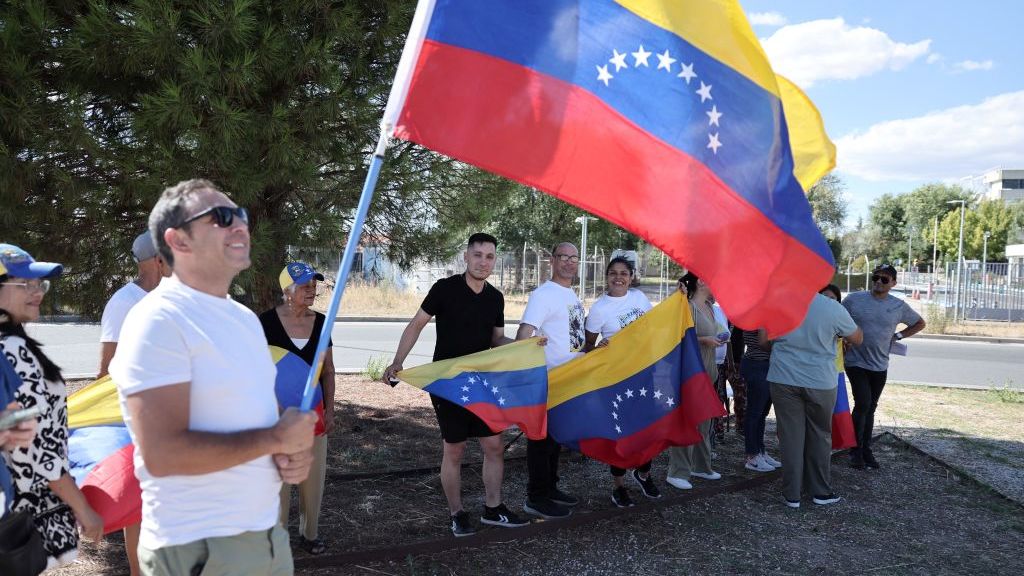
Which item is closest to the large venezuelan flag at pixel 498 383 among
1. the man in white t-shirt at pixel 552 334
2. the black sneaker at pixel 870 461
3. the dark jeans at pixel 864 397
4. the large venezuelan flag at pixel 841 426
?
the man in white t-shirt at pixel 552 334

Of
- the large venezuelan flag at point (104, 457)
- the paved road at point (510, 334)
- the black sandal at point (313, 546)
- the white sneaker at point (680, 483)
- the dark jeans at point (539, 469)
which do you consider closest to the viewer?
the large venezuelan flag at point (104, 457)

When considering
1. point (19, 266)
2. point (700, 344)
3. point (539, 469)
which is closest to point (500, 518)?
point (539, 469)

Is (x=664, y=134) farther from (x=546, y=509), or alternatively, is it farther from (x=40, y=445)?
(x=546, y=509)

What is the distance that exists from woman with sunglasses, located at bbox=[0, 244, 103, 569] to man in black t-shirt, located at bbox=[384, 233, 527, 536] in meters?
2.31

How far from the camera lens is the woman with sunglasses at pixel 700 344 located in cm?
642

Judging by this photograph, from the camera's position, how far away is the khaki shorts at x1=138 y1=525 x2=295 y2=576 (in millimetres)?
2172

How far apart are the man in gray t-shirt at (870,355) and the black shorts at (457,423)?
4079 mm

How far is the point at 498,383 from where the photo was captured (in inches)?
205

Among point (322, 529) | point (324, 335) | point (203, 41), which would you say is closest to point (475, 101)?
point (324, 335)

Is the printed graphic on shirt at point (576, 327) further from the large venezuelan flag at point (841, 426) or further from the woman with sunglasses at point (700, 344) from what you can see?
the large venezuelan flag at point (841, 426)

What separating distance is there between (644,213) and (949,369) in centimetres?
1373

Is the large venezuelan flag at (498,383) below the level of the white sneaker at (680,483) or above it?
above

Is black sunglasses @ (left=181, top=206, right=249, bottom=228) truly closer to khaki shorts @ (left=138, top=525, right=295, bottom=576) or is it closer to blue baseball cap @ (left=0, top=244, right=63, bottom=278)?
khaki shorts @ (left=138, top=525, right=295, bottom=576)

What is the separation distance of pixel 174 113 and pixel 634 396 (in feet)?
12.3
